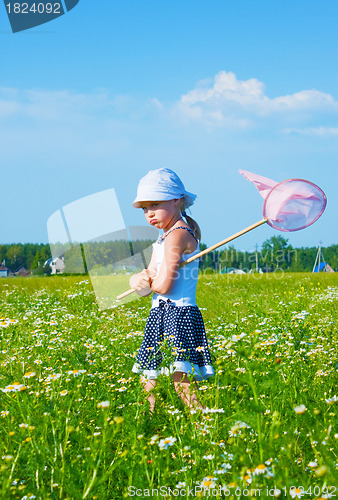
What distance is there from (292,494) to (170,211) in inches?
94.9

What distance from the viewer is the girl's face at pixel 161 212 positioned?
4125 mm

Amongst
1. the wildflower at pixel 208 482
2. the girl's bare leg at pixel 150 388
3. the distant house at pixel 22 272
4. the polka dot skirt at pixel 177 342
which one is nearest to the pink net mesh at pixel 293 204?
the polka dot skirt at pixel 177 342

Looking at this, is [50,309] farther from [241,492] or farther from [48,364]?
[241,492]

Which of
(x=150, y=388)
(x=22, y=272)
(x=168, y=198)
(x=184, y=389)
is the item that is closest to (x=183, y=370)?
(x=184, y=389)

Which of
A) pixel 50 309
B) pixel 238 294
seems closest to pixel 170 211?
pixel 50 309

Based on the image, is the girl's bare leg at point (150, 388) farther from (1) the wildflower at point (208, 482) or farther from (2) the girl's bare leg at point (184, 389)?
(1) the wildflower at point (208, 482)

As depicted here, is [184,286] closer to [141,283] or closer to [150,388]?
[141,283]

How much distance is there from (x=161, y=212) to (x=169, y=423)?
1.68 metres

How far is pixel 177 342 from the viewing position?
13.2 ft

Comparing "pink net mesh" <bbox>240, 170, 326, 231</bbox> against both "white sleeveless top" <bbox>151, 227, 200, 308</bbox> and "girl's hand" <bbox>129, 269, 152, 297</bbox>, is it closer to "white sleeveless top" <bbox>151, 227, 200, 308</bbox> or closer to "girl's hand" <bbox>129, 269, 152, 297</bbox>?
"white sleeveless top" <bbox>151, 227, 200, 308</bbox>

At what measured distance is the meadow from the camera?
2414mm

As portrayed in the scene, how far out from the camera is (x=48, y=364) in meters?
4.76

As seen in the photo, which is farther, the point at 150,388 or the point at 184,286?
the point at 184,286

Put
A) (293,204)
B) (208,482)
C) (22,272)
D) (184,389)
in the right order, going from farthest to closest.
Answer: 1. (22,272)
2. (184,389)
3. (293,204)
4. (208,482)
